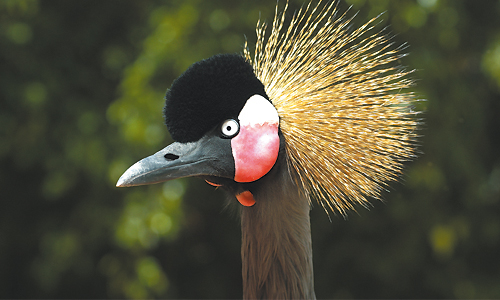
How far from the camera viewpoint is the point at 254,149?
3.55 ft

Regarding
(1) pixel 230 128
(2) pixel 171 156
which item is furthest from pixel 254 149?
(2) pixel 171 156

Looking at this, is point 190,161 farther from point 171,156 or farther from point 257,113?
point 257,113

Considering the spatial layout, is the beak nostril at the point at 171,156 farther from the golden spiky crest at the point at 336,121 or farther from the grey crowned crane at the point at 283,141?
the golden spiky crest at the point at 336,121

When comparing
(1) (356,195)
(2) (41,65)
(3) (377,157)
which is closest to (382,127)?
(3) (377,157)

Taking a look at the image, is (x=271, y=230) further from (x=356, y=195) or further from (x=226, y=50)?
(x=226, y=50)

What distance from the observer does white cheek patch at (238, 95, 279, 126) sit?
1.07 meters

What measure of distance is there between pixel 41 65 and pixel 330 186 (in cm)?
203

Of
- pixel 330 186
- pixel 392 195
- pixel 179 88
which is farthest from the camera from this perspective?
pixel 392 195

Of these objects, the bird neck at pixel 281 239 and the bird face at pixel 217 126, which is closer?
the bird face at pixel 217 126

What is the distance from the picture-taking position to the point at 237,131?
108 cm

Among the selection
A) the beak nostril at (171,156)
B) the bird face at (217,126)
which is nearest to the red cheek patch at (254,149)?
the bird face at (217,126)

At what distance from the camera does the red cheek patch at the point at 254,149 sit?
108 centimetres

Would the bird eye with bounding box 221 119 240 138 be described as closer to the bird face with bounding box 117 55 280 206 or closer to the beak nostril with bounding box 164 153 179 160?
the bird face with bounding box 117 55 280 206

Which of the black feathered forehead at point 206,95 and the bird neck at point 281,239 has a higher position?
the black feathered forehead at point 206,95
